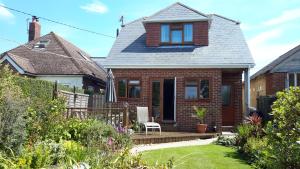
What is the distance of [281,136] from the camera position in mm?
6457

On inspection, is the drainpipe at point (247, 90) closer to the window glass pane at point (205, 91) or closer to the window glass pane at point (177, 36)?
the window glass pane at point (205, 91)

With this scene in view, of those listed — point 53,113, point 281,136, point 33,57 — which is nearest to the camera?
point 281,136

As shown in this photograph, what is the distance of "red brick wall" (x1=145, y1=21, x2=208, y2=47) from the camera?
21.2 m

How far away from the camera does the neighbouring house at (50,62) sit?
2461cm

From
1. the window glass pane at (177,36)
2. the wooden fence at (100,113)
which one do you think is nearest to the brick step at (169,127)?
the window glass pane at (177,36)

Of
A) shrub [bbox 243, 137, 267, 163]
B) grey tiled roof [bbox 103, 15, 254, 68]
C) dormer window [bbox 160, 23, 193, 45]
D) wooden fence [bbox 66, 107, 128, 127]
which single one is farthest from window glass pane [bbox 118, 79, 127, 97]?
shrub [bbox 243, 137, 267, 163]

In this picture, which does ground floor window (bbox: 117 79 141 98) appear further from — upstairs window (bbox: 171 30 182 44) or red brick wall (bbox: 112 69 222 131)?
upstairs window (bbox: 171 30 182 44)

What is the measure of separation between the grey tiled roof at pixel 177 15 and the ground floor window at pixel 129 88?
12.0 feet

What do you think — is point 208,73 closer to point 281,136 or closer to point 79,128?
point 79,128

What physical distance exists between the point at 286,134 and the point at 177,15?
625 inches

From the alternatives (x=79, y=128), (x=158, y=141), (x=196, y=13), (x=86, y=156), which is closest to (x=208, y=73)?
(x=196, y=13)

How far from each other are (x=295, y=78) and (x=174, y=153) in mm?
15685

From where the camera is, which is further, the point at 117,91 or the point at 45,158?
the point at 117,91

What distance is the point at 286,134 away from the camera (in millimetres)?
6418
